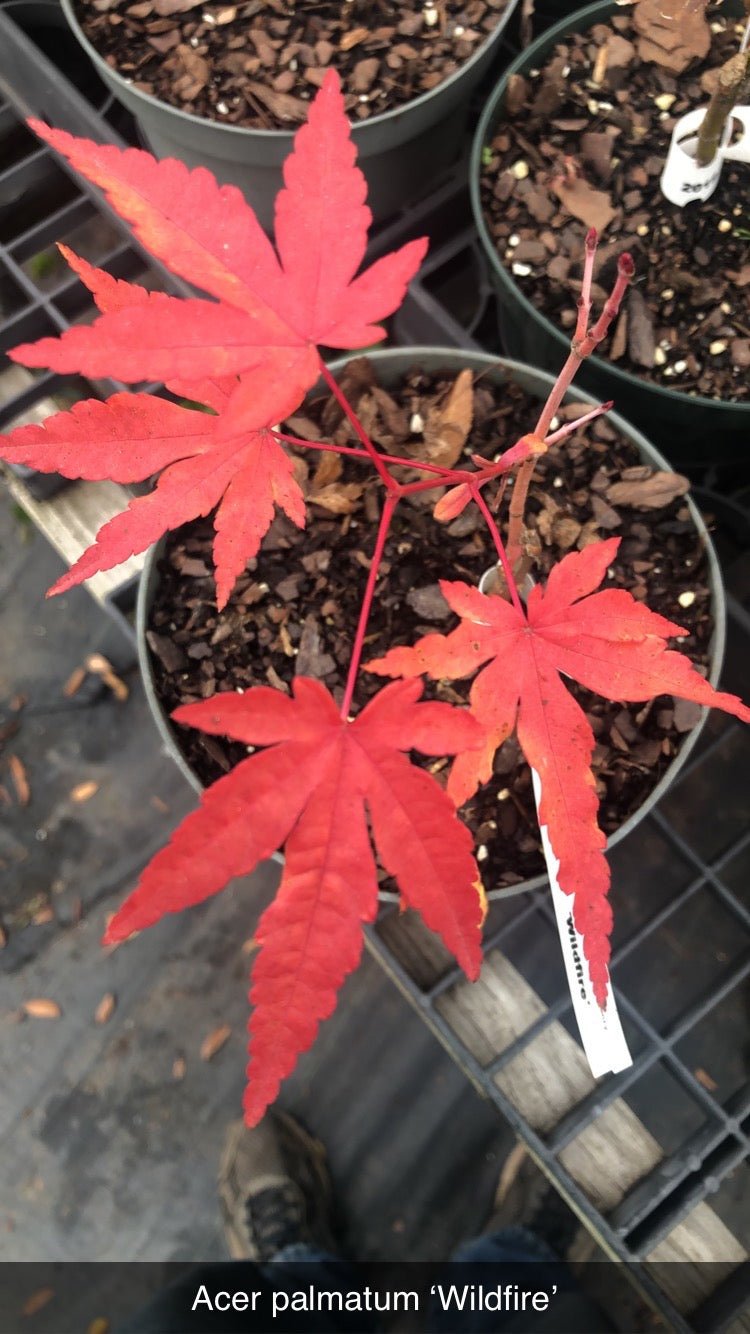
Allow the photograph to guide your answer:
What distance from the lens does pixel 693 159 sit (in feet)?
→ 3.08

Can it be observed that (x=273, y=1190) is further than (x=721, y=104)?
Yes

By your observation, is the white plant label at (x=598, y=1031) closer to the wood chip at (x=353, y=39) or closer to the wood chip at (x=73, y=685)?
the wood chip at (x=353, y=39)

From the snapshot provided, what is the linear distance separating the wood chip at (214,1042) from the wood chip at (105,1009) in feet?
0.55

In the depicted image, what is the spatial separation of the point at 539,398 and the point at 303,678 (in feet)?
1.79

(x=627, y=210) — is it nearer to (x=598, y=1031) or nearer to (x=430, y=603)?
(x=430, y=603)

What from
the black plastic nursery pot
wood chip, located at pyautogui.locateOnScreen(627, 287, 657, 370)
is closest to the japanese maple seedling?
wood chip, located at pyautogui.locateOnScreen(627, 287, 657, 370)

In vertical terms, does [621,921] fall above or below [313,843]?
below

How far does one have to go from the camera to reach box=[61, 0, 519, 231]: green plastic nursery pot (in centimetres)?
99

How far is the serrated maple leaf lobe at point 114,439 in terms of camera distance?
67cm

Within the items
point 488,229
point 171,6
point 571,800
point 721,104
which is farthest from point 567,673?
point 171,6

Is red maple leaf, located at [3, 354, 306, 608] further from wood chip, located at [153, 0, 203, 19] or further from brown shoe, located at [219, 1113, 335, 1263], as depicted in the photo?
brown shoe, located at [219, 1113, 335, 1263]

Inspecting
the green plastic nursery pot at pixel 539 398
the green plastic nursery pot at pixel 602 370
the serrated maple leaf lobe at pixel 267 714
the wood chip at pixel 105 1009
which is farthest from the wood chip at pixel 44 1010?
the green plastic nursery pot at pixel 602 370

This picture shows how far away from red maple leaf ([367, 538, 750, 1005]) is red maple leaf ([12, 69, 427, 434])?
19 centimetres

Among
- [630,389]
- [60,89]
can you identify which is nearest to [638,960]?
[630,389]
